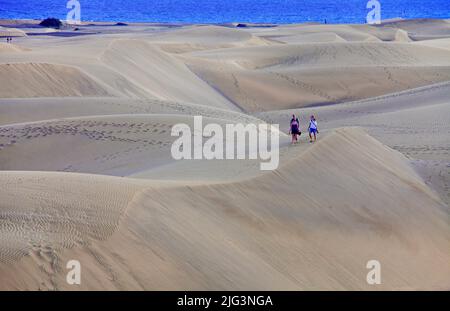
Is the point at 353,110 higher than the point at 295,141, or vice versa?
the point at 353,110

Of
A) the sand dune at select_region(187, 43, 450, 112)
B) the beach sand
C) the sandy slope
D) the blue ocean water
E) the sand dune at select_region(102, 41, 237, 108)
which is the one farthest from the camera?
the blue ocean water

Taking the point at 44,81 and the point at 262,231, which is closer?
the point at 262,231

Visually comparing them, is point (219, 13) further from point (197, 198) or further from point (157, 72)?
point (197, 198)

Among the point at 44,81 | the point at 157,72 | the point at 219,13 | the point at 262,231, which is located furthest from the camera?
the point at 219,13

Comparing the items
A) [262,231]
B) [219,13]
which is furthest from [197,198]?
[219,13]

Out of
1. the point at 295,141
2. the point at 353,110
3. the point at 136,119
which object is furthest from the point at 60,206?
the point at 353,110

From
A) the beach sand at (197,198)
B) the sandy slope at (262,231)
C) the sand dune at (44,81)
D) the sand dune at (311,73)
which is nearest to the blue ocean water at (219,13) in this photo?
the sand dune at (311,73)

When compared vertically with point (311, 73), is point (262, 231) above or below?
below

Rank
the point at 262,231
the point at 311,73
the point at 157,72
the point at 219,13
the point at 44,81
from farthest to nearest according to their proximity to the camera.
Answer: the point at 219,13 → the point at 311,73 → the point at 157,72 → the point at 44,81 → the point at 262,231

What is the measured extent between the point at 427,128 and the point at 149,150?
27.1 ft

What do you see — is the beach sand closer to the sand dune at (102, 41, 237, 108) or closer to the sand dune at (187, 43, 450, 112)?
the sand dune at (102, 41, 237, 108)

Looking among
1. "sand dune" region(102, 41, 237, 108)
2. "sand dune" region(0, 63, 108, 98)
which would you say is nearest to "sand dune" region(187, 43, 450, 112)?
"sand dune" region(102, 41, 237, 108)
